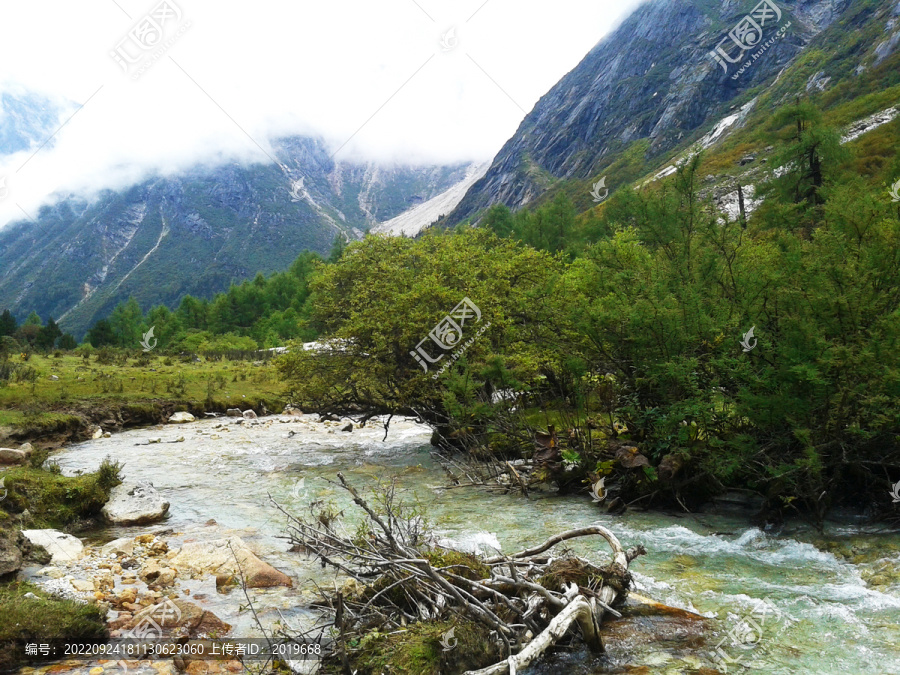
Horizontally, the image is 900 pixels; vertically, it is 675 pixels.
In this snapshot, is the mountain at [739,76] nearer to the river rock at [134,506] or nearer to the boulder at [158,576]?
the river rock at [134,506]

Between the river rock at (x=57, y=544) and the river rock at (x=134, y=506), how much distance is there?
6.44 ft

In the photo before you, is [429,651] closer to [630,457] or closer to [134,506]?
[630,457]

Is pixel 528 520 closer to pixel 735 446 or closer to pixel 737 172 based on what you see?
pixel 735 446

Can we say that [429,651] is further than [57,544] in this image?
No

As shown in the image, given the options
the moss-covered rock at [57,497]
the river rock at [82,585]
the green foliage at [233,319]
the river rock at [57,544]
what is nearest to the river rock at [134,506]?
the moss-covered rock at [57,497]

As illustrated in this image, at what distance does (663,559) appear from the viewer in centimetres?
984

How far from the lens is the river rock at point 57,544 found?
1002 cm

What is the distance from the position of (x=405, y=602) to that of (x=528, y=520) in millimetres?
6295

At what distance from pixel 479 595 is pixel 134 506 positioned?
1080cm

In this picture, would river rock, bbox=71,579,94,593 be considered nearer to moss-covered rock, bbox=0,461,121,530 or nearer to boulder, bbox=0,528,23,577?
boulder, bbox=0,528,23,577

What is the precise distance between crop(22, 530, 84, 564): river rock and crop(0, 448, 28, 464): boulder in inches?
376

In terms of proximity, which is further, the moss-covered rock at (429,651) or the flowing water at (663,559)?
the flowing water at (663,559)

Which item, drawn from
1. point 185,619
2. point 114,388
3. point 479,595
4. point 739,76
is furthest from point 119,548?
point 739,76

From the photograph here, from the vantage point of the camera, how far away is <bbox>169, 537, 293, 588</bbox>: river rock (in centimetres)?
930
